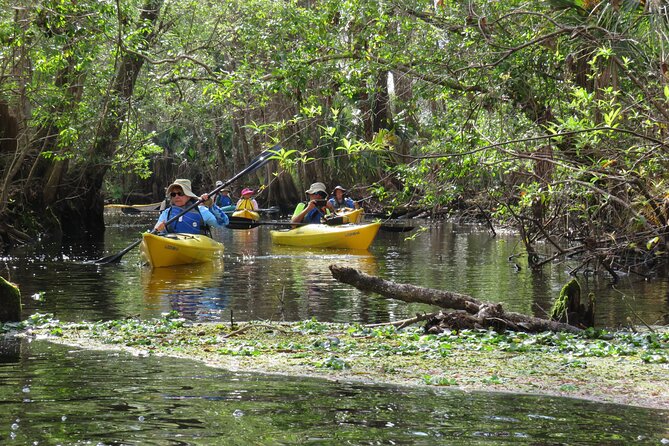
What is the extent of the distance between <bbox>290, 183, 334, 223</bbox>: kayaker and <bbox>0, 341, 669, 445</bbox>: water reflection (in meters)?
16.3

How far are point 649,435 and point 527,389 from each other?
144 cm

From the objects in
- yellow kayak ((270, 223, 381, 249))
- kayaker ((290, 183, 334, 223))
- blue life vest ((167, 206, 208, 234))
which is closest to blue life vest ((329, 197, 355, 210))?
kayaker ((290, 183, 334, 223))

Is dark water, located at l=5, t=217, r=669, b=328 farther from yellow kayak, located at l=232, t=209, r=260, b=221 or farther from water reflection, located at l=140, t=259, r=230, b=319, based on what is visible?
yellow kayak, located at l=232, t=209, r=260, b=221

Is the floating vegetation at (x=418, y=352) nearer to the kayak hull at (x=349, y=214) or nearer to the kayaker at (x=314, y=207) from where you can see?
the kayaker at (x=314, y=207)

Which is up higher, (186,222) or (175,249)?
(186,222)

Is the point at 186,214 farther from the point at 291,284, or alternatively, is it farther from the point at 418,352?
the point at 418,352

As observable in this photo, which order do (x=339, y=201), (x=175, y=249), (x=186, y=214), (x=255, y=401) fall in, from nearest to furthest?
1. (x=255, y=401)
2. (x=175, y=249)
3. (x=186, y=214)
4. (x=339, y=201)

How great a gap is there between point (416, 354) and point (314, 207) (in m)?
16.0

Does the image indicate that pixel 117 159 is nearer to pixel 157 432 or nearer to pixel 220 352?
pixel 220 352

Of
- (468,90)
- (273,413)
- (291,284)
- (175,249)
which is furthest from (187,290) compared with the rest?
(273,413)

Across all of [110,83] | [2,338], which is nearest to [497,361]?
[2,338]

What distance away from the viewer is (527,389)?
22.3 ft

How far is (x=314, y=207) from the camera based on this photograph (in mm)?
24109

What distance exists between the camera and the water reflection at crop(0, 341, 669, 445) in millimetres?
5387
